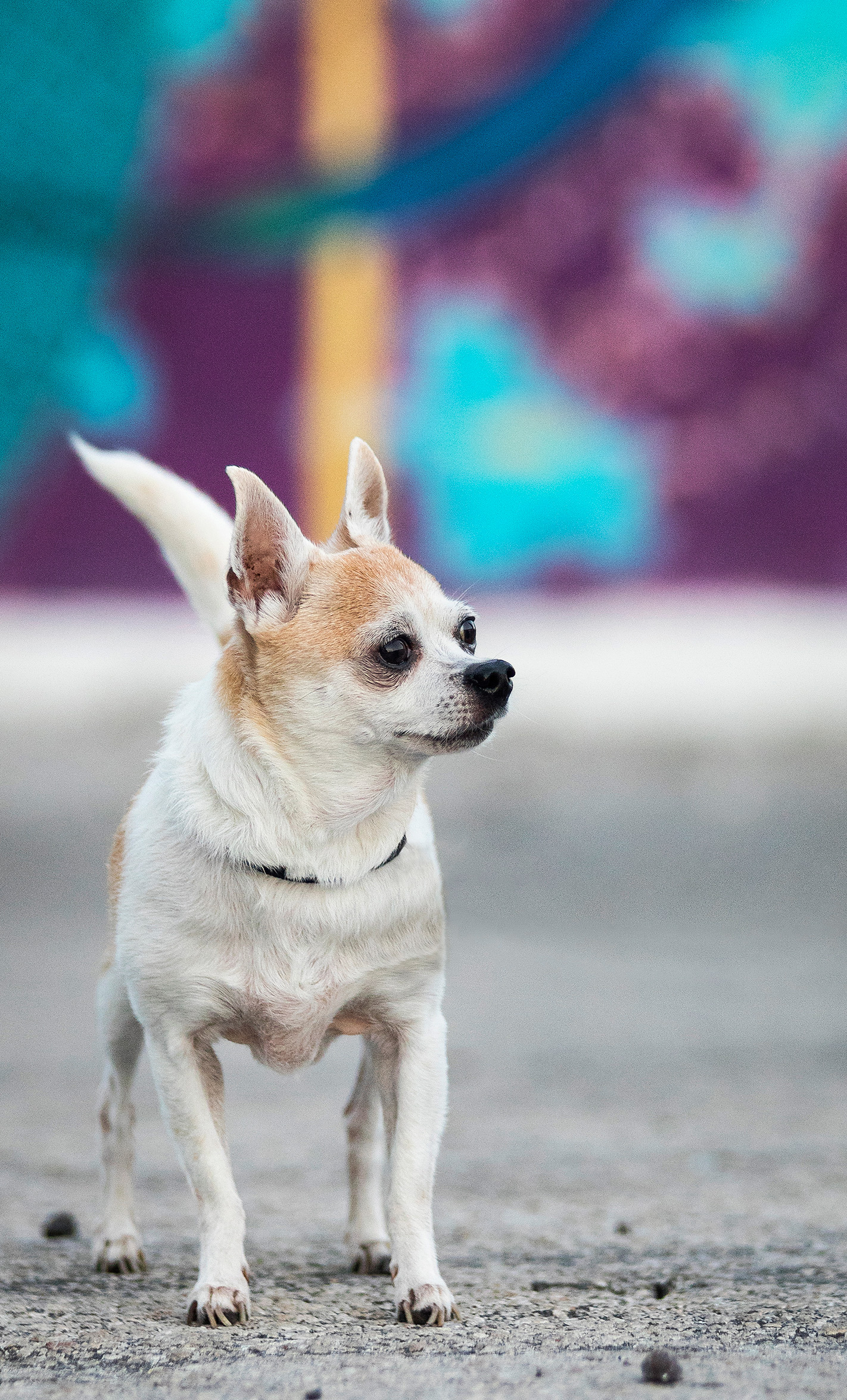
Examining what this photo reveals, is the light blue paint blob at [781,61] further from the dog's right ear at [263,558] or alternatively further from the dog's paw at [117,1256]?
the dog's paw at [117,1256]

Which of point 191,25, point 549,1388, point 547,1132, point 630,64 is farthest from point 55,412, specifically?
point 549,1388

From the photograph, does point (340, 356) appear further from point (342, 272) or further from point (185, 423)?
point (185, 423)

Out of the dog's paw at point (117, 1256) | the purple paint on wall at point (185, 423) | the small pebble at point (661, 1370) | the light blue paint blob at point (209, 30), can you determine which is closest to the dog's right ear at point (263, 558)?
the dog's paw at point (117, 1256)

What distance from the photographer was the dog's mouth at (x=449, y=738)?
2773 millimetres

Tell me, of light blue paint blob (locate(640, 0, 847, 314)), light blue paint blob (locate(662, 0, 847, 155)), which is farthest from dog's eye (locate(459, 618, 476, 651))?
light blue paint blob (locate(662, 0, 847, 155))

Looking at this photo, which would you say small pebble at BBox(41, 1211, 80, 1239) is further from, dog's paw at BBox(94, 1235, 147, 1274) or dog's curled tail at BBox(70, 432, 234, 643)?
dog's curled tail at BBox(70, 432, 234, 643)

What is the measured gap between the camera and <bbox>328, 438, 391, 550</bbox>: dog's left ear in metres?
3.16

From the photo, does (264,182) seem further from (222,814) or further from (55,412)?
(222,814)

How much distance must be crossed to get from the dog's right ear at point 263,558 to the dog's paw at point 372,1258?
1251mm

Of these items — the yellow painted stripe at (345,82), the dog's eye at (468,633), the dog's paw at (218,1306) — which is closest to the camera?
the dog's paw at (218,1306)

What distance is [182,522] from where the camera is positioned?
10.9 ft

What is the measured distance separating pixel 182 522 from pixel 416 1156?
1388 mm

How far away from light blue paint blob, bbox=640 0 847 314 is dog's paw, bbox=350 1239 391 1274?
10.0 meters

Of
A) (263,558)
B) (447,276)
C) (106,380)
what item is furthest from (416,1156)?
(447,276)
